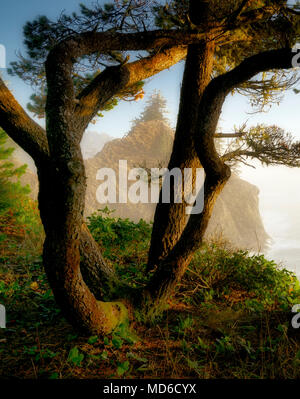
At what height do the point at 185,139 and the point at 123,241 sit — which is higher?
the point at 185,139

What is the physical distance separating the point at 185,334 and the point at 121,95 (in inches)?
154

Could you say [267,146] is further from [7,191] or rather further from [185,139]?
[7,191]

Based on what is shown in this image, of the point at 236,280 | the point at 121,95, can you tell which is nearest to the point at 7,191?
the point at 121,95

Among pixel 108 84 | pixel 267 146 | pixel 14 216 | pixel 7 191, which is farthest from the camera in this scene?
pixel 14 216

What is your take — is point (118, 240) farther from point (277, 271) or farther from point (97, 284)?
point (277, 271)

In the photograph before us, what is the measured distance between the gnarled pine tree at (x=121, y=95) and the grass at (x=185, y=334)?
0.33 meters

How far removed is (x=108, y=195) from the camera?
32500 millimetres

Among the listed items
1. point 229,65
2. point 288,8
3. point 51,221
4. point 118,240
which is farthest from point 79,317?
point 229,65

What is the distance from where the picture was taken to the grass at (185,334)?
2.36 metres

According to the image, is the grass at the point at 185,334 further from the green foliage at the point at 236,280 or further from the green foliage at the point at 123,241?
the green foliage at the point at 123,241

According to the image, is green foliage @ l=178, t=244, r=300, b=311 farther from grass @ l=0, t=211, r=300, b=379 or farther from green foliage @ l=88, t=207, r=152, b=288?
green foliage @ l=88, t=207, r=152, b=288

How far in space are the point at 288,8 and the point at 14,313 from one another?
5.27m

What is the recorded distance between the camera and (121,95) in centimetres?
453

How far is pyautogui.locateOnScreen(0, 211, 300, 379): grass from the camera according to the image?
2357mm
